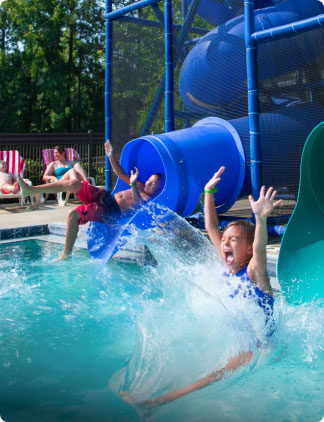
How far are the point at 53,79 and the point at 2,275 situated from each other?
1688 cm

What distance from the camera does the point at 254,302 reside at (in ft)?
9.02

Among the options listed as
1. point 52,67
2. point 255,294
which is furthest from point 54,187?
point 52,67

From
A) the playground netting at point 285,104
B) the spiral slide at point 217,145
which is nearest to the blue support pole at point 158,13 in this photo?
the spiral slide at point 217,145

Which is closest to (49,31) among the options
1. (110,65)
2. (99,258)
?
(110,65)

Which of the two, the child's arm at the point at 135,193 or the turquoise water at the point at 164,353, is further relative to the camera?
the child's arm at the point at 135,193

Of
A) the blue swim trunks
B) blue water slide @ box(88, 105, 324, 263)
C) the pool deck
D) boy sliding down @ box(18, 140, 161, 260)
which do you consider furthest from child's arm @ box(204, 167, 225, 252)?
boy sliding down @ box(18, 140, 161, 260)

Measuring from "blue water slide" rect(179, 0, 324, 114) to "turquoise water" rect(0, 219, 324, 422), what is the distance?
8.09ft

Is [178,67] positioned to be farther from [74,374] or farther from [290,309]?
[74,374]

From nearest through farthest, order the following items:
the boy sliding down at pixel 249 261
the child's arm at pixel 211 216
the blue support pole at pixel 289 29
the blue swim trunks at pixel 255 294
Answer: the boy sliding down at pixel 249 261 < the blue swim trunks at pixel 255 294 < the child's arm at pixel 211 216 < the blue support pole at pixel 289 29

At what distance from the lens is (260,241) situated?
2590 mm

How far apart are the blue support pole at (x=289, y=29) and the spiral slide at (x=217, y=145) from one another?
1.38 feet

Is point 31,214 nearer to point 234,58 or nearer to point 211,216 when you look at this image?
point 234,58

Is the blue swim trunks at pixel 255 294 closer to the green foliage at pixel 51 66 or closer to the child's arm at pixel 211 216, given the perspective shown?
the child's arm at pixel 211 216

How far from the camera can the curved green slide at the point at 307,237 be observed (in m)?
3.50
